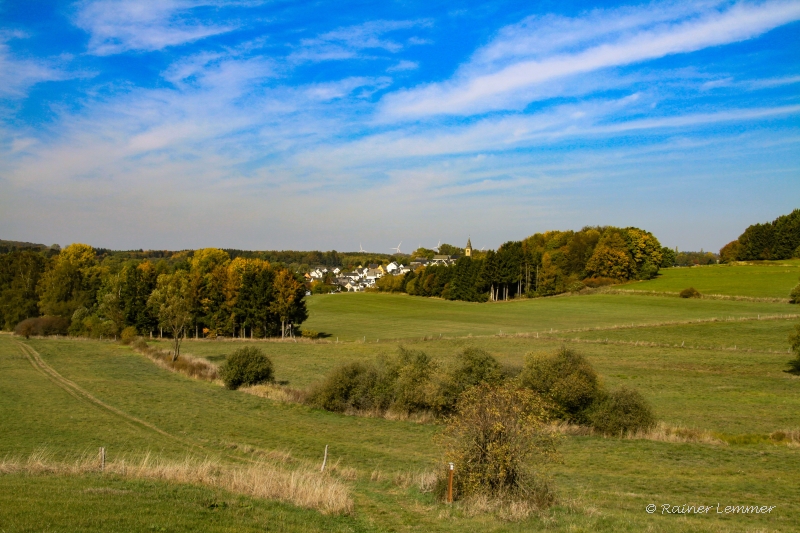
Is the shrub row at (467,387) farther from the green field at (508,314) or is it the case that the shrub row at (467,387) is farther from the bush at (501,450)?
the green field at (508,314)

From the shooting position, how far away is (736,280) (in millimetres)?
84562

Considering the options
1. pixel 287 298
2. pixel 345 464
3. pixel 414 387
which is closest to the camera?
pixel 345 464

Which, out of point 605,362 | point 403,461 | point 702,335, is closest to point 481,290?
point 702,335

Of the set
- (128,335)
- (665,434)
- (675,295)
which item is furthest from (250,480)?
(675,295)

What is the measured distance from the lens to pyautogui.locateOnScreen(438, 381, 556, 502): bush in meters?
11.6

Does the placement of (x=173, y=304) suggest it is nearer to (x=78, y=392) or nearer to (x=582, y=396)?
(x=78, y=392)

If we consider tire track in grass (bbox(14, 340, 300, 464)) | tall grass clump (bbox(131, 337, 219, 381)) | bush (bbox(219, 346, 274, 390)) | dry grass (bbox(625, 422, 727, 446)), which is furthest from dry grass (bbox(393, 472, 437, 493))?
tall grass clump (bbox(131, 337, 219, 381))

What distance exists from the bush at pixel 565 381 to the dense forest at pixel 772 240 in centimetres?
9705

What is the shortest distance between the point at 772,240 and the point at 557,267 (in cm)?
4096

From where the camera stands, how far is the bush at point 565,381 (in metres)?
24.4

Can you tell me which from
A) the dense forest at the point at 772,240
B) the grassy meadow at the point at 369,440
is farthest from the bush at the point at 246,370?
the dense forest at the point at 772,240

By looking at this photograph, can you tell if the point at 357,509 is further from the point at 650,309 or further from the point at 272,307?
the point at 650,309

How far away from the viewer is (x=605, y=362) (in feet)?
139

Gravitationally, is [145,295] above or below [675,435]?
above
